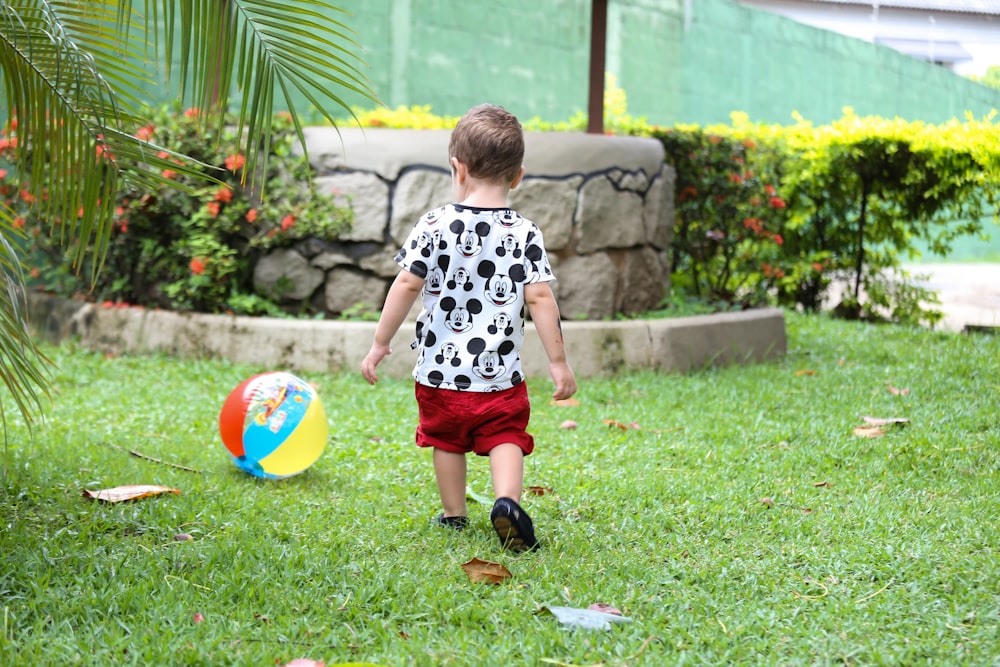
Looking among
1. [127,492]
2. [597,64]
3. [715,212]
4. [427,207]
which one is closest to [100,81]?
[127,492]

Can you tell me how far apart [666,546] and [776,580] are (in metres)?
0.37

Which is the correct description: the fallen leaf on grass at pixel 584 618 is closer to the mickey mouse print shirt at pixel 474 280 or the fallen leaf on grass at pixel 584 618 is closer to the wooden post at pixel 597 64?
Result: the mickey mouse print shirt at pixel 474 280

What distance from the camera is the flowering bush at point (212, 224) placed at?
5.56m

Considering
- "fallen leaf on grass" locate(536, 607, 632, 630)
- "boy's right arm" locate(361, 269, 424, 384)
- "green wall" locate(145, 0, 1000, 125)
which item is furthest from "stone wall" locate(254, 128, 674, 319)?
"fallen leaf on grass" locate(536, 607, 632, 630)

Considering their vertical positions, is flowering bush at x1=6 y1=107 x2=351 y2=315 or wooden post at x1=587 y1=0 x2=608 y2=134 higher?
wooden post at x1=587 y1=0 x2=608 y2=134

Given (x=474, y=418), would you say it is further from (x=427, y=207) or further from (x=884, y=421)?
(x=427, y=207)

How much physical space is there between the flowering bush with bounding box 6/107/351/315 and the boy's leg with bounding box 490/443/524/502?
298 cm

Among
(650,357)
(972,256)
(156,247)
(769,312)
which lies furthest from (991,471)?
(972,256)

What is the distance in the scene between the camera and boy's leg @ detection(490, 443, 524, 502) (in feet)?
9.16

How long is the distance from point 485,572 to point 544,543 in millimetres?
359

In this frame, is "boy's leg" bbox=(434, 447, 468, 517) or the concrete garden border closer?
"boy's leg" bbox=(434, 447, 468, 517)

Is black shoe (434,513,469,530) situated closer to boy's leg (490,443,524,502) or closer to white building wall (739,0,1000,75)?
boy's leg (490,443,524,502)

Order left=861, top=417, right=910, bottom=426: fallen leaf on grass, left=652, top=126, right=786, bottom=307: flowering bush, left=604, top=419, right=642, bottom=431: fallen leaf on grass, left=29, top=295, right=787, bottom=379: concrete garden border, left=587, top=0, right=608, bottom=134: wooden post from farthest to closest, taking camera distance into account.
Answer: left=652, top=126, right=786, bottom=307: flowering bush → left=587, top=0, right=608, bottom=134: wooden post → left=29, top=295, right=787, bottom=379: concrete garden border → left=604, top=419, right=642, bottom=431: fallen leaf on grass → left=861, top=417, right=910, bottom=426: fallen leaf on grass

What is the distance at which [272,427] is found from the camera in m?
3.39
